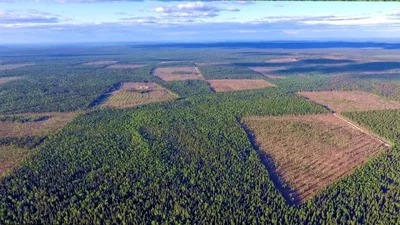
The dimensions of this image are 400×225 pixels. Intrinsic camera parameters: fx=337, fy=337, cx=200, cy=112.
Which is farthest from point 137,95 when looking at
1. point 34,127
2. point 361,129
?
point 361,129

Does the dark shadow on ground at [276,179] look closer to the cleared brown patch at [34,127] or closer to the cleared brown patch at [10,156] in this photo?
the cleared brown patch at [10,156]

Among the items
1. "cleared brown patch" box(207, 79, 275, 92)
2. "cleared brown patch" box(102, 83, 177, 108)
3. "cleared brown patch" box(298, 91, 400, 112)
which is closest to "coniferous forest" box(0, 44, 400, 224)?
"cleared brown patch" box(102, 83, 177, 108)

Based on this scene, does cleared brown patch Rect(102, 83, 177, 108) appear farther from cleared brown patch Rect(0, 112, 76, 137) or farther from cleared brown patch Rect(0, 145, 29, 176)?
cleared brown patch Rect(0, 145, 29, 176)

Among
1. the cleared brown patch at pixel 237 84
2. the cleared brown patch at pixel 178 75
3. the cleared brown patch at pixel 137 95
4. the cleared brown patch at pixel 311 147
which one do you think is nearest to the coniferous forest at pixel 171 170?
the cleared brown patch at pixel 311 147

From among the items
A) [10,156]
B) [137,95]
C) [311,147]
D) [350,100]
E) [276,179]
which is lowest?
[276,179]

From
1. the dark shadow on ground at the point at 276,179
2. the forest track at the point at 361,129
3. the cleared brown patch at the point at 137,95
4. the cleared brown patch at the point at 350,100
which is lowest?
the dark shadow on ground at the point at 276,179

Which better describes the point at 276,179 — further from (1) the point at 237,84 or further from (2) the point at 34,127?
(1) the point at 237,84
